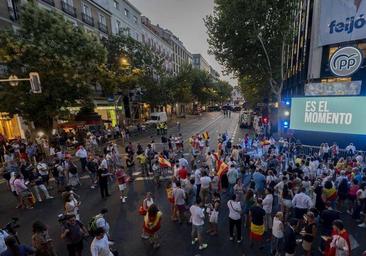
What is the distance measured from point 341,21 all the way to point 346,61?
376cm

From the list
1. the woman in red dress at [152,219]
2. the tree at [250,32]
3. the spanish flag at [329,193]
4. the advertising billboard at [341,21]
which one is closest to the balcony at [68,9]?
the tree at [250,32]

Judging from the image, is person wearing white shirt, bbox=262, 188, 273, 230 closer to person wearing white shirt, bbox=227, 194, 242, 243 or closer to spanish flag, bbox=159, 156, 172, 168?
person wearing white shirt, bbox=227, 194, 242, 243

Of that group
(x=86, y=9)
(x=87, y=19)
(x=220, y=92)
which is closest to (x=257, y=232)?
(x=87, y=19)

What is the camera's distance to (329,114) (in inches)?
585

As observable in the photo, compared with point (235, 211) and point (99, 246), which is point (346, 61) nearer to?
point (235, 211)

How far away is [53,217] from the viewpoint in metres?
9.16

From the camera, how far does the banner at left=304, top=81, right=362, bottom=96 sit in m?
14.2

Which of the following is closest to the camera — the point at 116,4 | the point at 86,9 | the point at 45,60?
the point at 45,60

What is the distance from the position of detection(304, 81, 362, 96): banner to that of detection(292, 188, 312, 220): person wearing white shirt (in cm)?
1093

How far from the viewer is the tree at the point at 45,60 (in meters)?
15.4

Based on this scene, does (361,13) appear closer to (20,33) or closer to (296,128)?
(296,128)

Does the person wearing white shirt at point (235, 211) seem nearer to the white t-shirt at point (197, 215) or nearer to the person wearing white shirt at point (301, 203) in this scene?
the white t-shirt at point (197, 215)

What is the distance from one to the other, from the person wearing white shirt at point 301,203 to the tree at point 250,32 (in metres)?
17.5

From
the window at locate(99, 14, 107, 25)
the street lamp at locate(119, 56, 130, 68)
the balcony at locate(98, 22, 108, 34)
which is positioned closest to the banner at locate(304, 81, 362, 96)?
the street lamp at locate(119, 56, 130, 68)
